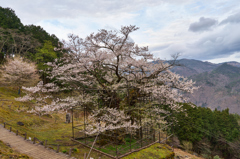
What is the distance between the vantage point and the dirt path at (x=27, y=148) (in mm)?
9867

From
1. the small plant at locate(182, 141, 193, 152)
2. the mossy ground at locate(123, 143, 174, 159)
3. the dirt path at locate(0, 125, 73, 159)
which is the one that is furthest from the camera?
the small plant at locate(182, 141, 193, 152)

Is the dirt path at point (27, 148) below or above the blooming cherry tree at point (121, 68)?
below

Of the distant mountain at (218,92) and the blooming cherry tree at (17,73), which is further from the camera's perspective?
the distant mountain at (218,92)

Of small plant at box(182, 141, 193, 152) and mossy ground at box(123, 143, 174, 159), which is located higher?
mossy ground at box(123, 143, 174, 159)

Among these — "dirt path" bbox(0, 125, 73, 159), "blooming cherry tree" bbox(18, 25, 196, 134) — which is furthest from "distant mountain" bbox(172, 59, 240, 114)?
"dirt path" bbox(0, 125, 73, 159)

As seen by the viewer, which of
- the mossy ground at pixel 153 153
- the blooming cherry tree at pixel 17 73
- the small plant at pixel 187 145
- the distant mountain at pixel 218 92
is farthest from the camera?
the distant mountain at pixel 218 92

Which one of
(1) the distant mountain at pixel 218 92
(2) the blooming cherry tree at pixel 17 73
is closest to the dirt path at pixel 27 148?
(2) the blooming cherry tree at pixel 17 73

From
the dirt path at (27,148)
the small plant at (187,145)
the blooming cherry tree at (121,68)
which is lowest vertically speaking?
the small plant at (187,145)

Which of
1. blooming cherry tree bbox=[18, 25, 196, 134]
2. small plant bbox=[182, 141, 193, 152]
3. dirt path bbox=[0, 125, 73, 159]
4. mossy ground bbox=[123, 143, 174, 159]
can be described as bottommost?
small plant bbox=[182, 141, 193, 152]

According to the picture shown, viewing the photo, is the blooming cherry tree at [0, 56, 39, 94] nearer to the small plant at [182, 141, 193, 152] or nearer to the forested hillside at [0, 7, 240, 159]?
the forested hillside at [0, 7, 240, 159]

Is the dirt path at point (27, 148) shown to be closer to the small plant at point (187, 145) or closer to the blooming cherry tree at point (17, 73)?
the blooming cherry tree at point (17, 73)

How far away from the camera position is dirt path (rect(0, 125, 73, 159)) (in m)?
9.87

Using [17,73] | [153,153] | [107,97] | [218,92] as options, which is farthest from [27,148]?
[218,92]

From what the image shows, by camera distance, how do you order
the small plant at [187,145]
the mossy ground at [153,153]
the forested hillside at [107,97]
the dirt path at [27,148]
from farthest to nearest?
1. the small plant at [187,145]
2. the forested hillside at [107,97]
3. the mossy ground at [153,153]
4. the dirt path at [27,148]
